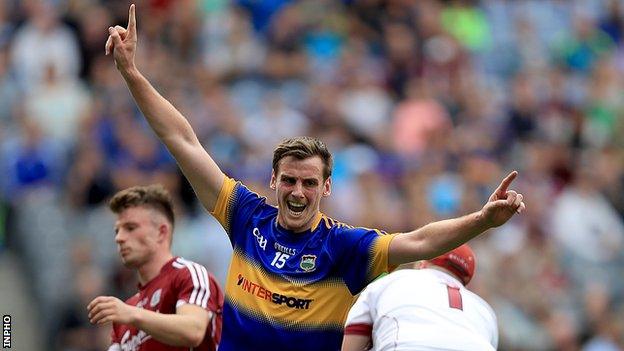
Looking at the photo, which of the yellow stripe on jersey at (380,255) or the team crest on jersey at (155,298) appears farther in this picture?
the team crest on jersey at (155,298)

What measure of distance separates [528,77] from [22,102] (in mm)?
7405

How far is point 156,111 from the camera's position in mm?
8719

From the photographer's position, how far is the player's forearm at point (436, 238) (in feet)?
25.9

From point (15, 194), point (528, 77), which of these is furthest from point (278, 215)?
point (528, 77)

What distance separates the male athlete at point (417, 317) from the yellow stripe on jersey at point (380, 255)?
0.84 ft

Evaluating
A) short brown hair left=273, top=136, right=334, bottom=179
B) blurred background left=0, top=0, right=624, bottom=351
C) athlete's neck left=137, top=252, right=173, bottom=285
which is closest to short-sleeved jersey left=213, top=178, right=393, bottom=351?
short brown hair left=273, top=136, right=334, bottom=179

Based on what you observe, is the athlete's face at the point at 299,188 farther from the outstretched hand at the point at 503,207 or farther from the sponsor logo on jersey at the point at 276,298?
the outstretched hand at the point at 503,207

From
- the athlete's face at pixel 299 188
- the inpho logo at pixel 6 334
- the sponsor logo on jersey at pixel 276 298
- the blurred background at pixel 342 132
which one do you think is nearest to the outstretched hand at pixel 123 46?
the athlete's face at pixel 299 188

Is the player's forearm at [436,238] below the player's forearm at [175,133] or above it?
below

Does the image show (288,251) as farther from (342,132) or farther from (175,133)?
(342,132)

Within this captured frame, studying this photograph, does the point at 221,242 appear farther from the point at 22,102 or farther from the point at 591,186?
the point at 591,186

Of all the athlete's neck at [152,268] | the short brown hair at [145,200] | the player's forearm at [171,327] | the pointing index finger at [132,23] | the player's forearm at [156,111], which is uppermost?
the pointing index finger at [132,23]

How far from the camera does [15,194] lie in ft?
50.4

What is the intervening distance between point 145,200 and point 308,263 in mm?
1775
